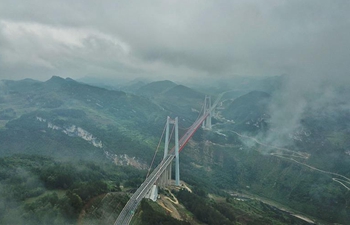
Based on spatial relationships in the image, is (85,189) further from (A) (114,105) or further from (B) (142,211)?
(A) (114,105)

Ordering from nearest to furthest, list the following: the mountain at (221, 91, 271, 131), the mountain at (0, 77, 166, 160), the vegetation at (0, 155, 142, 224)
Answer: the vegetation at (0, 155, 142, 224) → the mountain at (0, 77, 166, 160) → the mountain at (221, 91, 271, 131)

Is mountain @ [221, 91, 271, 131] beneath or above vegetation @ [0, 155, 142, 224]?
above

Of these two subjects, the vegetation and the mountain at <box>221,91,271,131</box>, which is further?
the mountain at <box>221,91,271,131</box>

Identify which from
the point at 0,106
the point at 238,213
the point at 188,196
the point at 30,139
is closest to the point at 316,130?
the point at 238,213

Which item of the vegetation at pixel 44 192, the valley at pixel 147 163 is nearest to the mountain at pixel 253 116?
the valley at pixel 147 163

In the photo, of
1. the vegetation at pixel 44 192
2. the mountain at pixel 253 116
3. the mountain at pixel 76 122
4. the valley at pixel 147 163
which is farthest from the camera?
the mountain at pixel 253 116

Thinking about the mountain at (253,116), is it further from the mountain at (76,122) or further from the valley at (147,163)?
the mountain at (76,122)

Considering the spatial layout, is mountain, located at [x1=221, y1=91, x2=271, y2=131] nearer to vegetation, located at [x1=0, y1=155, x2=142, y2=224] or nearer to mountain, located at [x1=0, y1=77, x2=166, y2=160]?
mountain, located at [x1=0, y1=77, x2=166, y2=160]

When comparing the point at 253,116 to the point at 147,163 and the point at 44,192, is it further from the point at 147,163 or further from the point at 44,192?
the point at 44,192

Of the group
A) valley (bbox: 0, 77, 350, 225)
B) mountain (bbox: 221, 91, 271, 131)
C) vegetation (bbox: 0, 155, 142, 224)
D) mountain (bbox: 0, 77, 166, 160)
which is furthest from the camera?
mountain (bbox: 221, 91, 271, 131)

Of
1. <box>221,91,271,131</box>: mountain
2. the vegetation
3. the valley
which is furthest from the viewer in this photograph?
<box>221,91,271,131</box>: mountain

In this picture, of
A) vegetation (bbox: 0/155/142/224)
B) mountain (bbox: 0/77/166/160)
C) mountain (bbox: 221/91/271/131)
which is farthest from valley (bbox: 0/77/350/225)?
mountain (bbox: 221/91/271/131)

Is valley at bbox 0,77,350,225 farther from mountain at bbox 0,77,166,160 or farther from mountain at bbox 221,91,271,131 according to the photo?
mountain at bbox 221,91,271,131
